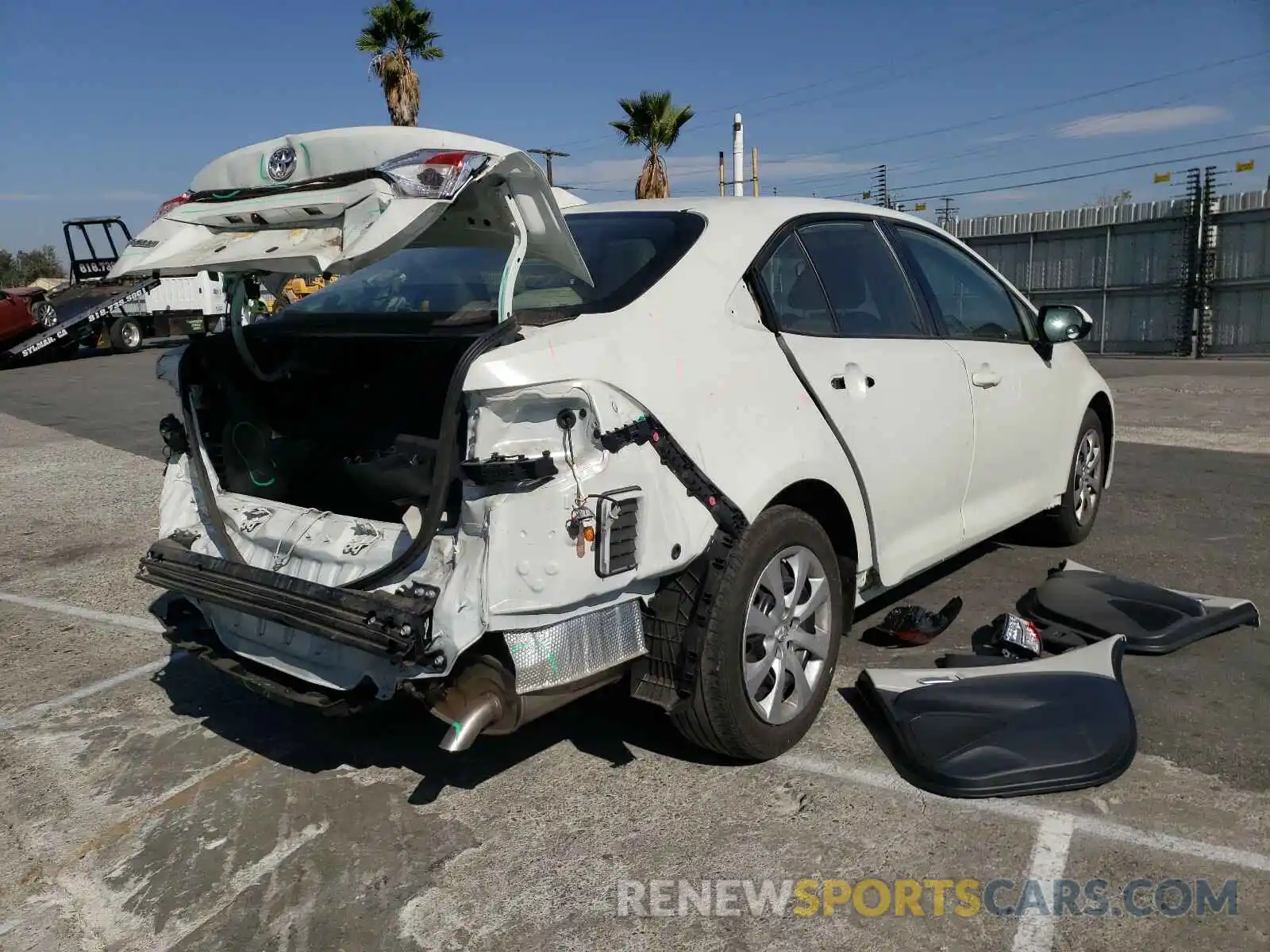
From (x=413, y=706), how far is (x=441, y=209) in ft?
6.65

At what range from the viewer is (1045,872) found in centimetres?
273

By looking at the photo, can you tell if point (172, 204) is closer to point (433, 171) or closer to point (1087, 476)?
point (433, 171)

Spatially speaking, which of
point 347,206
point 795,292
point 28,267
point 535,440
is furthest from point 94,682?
point 28,267

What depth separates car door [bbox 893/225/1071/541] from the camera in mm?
4441

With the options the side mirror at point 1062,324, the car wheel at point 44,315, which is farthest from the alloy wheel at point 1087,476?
the car wheel at point 44,315

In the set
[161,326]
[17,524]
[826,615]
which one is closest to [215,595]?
[826,615]

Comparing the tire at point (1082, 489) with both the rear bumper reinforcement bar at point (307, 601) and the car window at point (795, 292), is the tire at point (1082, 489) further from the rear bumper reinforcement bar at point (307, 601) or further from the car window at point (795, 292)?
the rear bumper reinforcement bar at point (307, 601)

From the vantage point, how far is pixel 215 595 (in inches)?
126

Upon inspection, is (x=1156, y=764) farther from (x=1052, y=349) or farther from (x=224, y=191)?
(x=224, y=191)

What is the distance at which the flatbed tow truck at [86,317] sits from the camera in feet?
74.5

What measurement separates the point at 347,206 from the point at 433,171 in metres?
0.27

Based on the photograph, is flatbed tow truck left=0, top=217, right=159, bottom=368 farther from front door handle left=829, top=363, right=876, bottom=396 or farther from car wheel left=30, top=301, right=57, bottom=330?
front door handle left=829, top=363, right=876, bottom=396

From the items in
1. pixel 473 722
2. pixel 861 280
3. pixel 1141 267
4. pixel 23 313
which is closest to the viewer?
pixel 473 722

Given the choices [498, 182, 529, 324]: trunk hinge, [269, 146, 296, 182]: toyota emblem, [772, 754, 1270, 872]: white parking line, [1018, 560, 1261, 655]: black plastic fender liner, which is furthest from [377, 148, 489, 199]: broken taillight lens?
[1018, 560, 1261, 655]: black plastic fender liner
